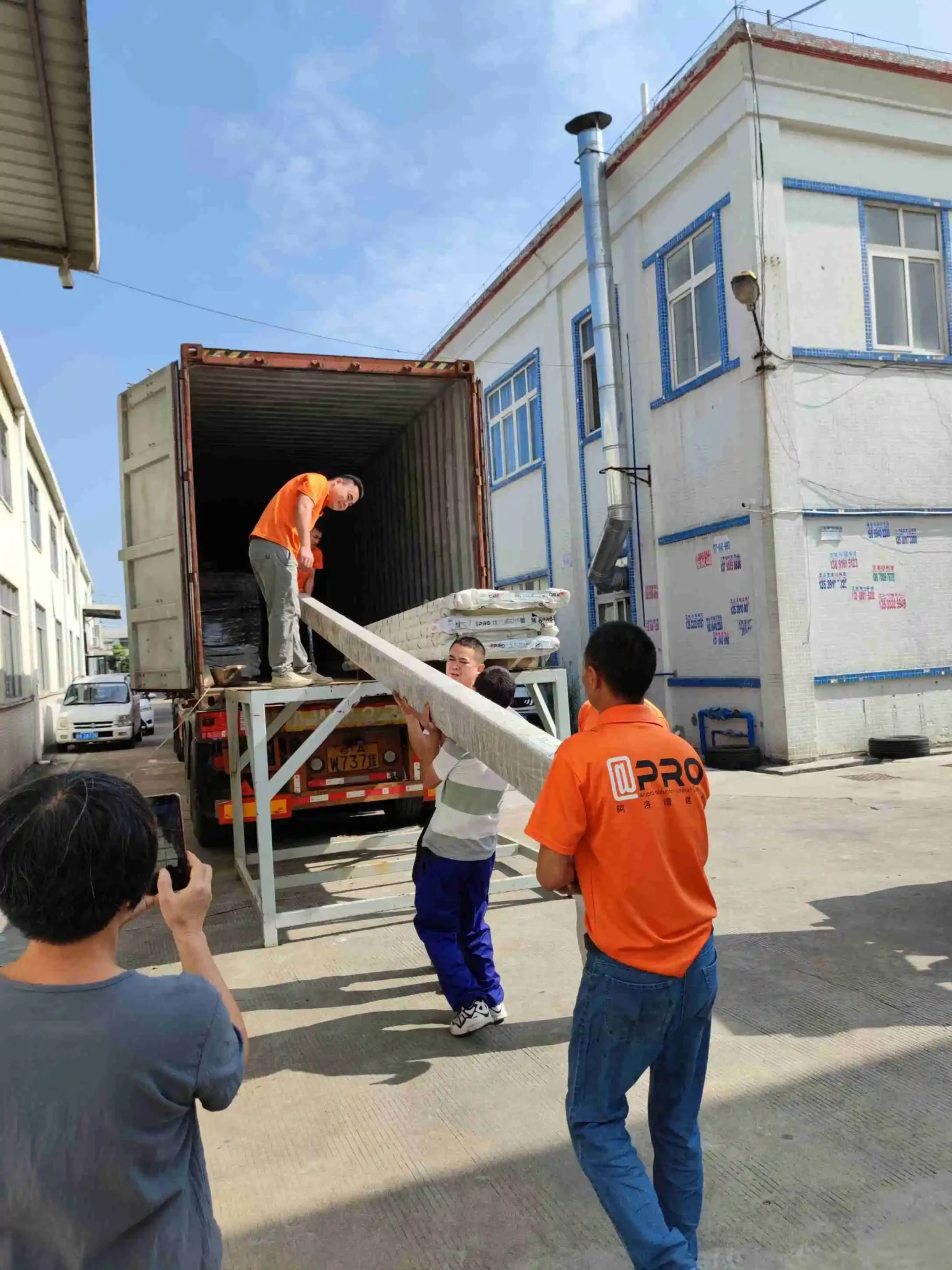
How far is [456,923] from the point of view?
3.87 meters

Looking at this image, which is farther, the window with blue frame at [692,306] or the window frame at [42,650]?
the window frame at [42,650]

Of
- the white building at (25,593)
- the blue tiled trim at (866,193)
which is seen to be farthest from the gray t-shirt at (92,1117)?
the white building at (25,593)

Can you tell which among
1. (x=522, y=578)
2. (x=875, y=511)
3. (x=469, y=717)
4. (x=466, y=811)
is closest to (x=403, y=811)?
(x=466, y=811)

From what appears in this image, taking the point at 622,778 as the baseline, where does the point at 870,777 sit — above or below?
below

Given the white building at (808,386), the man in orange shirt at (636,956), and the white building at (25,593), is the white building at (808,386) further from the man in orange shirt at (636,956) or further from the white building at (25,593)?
the white building at (25,593)

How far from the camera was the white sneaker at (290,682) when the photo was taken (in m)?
5.67

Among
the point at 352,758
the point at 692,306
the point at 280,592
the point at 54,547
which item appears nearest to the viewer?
the point at 280,592

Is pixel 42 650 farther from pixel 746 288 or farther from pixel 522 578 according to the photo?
pixel 746 288

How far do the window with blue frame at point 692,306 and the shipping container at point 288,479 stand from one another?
493 cm

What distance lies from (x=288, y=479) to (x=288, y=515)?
15.2ft

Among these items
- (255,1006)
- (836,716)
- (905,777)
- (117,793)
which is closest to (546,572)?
(836,716)

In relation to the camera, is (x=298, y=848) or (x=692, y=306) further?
(x=692, y=306)

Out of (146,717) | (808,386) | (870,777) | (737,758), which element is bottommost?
(870,777)

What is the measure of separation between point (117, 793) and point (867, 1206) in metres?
2.47
